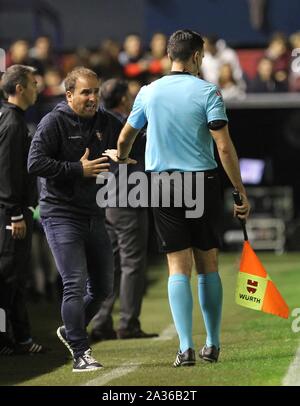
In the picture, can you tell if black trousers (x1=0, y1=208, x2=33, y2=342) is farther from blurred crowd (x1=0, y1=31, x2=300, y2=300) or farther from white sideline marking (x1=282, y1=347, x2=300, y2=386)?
blurred crowd (x1=0, y1=31, x2=300, y2=300)

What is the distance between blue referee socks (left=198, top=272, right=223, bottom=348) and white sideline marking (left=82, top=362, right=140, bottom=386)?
583 millimetres

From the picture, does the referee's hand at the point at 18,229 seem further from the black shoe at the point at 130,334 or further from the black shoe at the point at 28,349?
the black shoe at the point at 130,334

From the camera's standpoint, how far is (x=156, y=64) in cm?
2059

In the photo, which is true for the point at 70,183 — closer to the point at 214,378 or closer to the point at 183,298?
the point at 183,298

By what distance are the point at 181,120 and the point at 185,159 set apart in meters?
0.25

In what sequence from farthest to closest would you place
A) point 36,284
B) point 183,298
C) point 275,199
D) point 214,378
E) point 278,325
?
point 275,199, point 36,284, point 278,325, point 183,298, point 214,378

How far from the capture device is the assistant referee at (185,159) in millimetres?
8062

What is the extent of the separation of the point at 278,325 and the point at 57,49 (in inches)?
527

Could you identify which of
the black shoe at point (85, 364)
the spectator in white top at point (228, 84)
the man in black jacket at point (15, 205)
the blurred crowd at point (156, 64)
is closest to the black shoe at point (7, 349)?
the man in black jacket at point (15, 205)

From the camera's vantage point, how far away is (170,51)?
816cm

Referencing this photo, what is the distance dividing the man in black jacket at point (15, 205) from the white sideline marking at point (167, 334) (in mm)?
1247

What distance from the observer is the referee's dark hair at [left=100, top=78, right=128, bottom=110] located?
1088cm

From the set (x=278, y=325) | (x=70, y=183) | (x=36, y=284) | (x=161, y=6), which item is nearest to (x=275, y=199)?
(x=161, y=6)

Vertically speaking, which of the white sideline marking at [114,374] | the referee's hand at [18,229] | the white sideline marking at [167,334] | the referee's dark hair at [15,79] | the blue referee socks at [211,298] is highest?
the referee's dark hair at [15,79]
